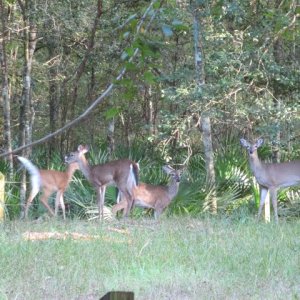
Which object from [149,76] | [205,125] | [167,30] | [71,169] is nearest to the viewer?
[167,30]

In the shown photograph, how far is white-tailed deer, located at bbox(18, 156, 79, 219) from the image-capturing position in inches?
568

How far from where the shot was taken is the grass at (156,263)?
6.82 metres

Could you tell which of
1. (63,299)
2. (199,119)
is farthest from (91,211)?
(63,299)

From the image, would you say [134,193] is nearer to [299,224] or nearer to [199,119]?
[199,119]

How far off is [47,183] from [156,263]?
706 cm

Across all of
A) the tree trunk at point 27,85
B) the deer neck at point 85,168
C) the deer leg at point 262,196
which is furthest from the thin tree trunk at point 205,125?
the tree trunk at point 27,85

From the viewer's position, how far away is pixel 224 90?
14.1 metres

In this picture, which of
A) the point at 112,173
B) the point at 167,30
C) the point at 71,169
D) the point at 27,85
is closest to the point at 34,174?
the point at 71,169

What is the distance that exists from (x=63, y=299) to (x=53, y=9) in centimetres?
1077

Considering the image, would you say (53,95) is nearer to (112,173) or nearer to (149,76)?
(112,173)

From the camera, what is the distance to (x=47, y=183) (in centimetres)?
1467

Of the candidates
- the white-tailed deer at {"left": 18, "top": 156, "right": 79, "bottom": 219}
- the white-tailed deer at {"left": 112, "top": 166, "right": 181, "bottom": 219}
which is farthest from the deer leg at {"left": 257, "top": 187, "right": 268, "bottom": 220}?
the white-tailed deer at {"left": 18, "top": 156, "right": 79, "bottom": 219}

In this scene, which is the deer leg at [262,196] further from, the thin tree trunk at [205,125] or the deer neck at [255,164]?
the thin tree trunk at [205,125]

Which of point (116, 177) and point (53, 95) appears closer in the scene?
point (116, 177)
